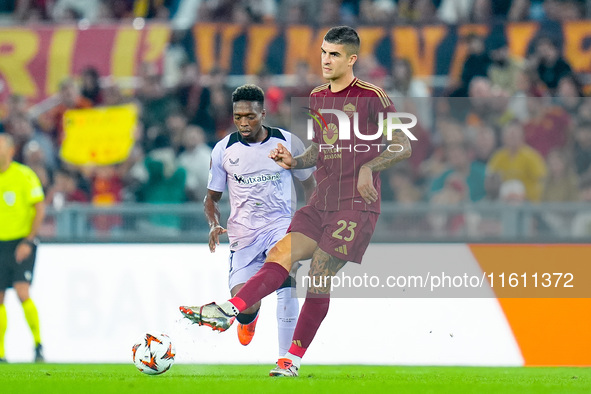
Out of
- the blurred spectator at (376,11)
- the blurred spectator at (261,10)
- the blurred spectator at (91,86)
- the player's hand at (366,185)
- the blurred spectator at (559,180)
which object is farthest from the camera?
the blurred spectator at (261,10)

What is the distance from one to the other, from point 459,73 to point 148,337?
278 inches

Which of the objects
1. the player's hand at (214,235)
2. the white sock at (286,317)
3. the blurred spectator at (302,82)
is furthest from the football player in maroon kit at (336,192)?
the blurred spectator at (302,82)

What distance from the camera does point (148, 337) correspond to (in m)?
7.63

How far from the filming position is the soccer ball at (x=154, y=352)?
7625 millimetres

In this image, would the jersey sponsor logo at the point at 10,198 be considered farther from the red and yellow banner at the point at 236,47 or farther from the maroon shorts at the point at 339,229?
the maroon shorts at the point at 339,229

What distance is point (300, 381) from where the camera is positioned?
7.41 metres

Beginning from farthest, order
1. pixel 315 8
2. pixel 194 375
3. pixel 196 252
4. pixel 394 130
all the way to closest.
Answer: pixel 315 8
pixel 196 252
pixel 194 375
pixel 394 130

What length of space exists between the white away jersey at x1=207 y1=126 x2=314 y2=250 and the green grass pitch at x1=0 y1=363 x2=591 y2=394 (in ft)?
3.96

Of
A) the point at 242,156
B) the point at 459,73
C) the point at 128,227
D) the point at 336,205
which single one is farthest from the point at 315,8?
the point at 336,205

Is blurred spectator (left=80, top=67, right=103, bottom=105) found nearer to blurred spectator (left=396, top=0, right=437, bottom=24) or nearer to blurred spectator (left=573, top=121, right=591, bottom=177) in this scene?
blurred spectator (left=396, top=0, right=437, bottom=24)

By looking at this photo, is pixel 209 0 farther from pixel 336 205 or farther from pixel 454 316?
pixel 336 205

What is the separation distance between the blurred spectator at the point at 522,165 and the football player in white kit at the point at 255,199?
3122mm

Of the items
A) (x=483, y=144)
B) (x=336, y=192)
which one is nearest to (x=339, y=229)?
(x=336, y=192)

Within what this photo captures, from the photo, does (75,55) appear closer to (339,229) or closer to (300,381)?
(339,229)
